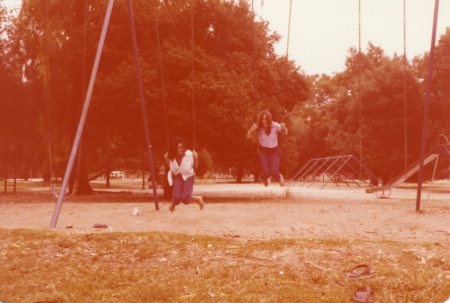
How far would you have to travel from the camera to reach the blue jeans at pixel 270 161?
781 centimetres

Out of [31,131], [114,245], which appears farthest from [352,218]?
[31,131]

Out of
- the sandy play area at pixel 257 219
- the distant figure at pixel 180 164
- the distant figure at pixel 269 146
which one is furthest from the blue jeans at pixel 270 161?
the sandy play area at pixel 257 219

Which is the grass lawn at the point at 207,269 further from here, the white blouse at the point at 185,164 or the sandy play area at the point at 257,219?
the sandy play area at the point at 257,219

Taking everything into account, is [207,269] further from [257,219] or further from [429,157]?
[429,157]

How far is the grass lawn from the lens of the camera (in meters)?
6.37

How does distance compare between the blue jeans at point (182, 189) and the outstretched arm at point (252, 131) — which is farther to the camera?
the blue jeans at point (182, 189)

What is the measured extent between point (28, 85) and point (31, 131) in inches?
48.2

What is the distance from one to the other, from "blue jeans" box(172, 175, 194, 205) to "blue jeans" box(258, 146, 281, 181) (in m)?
1.40

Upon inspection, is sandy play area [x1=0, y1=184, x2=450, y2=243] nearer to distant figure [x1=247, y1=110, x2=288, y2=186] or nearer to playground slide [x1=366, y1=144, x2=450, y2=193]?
playground slide [x1=366, y1=144, x2=450, y2=193]

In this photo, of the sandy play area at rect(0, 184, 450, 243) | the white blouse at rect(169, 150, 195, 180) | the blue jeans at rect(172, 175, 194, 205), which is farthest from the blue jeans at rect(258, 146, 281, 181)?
the sandy play area at rect(0, 184, 450, 243)

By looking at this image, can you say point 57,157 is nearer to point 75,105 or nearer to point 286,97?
point 75,105

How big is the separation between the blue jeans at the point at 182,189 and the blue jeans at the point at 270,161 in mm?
1401

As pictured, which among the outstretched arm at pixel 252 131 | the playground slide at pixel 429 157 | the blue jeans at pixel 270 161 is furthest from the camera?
the playground slide at pixel 429 157

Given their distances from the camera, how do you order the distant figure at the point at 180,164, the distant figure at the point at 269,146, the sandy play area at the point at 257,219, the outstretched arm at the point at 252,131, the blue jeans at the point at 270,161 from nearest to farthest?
the outstretched arm at the point at 252,131, the distant figure at the point at 269,146, the blue jeans at the point at 270,161, the distant figure at the point at 180,164, the sandy play area at the point at 257,219
